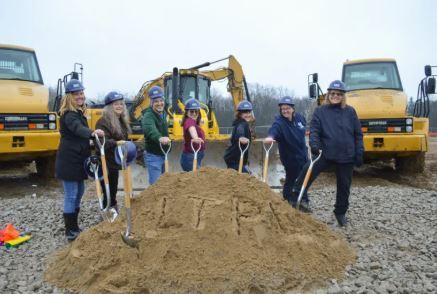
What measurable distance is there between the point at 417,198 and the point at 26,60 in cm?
904

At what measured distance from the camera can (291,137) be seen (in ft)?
20.7

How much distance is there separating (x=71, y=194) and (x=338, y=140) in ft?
10.5

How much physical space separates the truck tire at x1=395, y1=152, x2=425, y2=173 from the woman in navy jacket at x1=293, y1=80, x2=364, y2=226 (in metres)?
6.72

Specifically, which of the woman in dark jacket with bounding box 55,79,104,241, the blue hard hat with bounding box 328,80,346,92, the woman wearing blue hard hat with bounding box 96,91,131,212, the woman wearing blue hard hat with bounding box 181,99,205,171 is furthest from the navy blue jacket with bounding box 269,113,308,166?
the woman in dark jacket with bounding box 55,79,104,241

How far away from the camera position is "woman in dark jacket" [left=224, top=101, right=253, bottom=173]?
20.8 feet

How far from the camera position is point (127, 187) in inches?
159

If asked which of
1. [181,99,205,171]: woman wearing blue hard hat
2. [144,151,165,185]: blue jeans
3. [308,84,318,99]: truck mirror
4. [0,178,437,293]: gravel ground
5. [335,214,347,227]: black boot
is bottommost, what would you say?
[0,178,437,293]: gravel ground

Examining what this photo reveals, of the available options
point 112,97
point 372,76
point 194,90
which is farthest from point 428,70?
point 112,97

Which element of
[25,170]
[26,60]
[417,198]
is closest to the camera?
[417,198]

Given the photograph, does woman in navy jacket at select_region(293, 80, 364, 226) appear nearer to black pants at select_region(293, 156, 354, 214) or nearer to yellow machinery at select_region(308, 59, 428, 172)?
black pants at select_region(293, 156, 354, 214)

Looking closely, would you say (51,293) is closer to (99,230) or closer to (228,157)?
(99,230)

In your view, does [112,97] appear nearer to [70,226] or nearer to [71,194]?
[71,194]

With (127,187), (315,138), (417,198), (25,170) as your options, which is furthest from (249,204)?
(25,170)

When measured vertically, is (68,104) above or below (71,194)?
above
